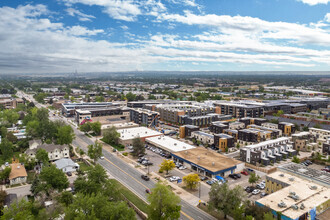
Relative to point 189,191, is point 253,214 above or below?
above

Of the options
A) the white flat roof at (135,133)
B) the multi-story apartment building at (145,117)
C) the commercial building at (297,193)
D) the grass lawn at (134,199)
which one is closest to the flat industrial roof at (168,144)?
the white flat roof at (135,133)

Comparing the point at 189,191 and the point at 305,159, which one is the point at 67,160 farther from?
the point at 305,159

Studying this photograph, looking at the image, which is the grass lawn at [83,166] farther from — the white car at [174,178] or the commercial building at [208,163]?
the commercial building at [208,163]

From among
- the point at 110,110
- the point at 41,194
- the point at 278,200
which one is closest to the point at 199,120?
the point at 110,110

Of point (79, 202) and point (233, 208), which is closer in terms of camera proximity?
point (79, 202)

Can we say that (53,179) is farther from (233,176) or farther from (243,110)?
(243,110)

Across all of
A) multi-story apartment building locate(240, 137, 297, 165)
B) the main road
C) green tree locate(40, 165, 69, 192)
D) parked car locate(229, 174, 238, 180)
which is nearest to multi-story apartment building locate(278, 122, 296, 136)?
multi-story apartment building locate(240, 137, 297, 165)

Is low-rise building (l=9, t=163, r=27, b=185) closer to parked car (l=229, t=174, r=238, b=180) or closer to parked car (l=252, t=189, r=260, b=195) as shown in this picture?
parked car (l=229, t=174, r=238, b=180)
